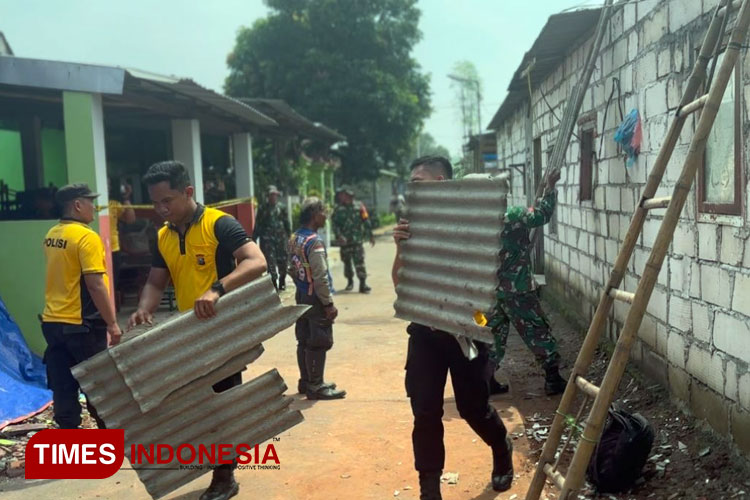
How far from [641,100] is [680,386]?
2041mm

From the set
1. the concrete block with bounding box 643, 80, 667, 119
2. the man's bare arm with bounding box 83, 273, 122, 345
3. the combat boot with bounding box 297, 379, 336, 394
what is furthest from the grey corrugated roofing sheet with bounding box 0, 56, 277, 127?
the concrete block with bounding box 643, 80, 667, 119

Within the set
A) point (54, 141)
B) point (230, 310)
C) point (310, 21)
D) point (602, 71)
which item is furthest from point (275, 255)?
point (310, 21)

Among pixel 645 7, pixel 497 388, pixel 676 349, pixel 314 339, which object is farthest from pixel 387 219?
pixel 676 349

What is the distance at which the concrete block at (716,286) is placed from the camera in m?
3.60

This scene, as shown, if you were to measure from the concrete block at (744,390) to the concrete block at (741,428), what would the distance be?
0.13 feet

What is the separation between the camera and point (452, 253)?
3213 millimetres

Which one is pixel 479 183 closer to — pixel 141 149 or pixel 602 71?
pixel 602 71

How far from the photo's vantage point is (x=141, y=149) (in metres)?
14.4

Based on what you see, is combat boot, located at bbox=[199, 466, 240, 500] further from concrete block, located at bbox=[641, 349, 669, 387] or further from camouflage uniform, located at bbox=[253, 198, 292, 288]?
camouflage uniform, located at bbox=[253, 198, 292, 288]

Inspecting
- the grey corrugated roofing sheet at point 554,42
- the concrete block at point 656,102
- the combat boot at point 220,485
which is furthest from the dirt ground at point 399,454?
the grey corrugated roofing sheet at point 554,42

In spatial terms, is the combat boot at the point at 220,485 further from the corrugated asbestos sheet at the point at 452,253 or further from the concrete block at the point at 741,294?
the concrete block at the point at 741,294

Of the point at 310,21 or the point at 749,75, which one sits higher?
the point at 310,21

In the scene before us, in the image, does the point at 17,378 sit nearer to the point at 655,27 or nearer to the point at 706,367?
the point at 706,367

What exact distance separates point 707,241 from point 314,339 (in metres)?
3.12
